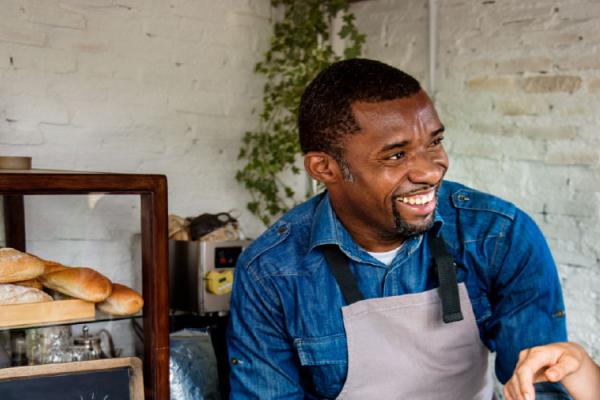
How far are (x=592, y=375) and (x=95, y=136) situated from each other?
1.66m

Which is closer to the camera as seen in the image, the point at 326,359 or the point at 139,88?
the point at 326,359

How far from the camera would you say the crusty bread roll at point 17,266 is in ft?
5.22

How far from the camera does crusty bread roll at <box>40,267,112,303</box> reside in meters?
1.66

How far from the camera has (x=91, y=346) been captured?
1.70 m

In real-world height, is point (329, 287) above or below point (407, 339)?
above

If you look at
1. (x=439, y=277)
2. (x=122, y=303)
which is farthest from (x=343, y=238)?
(x=122, y=303)

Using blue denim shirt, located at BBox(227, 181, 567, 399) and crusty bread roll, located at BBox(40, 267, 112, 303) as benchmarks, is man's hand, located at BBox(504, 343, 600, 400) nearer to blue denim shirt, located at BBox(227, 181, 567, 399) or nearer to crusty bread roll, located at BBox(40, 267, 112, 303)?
blue denim shirt, located at BBox(227, 181, 567, 399)

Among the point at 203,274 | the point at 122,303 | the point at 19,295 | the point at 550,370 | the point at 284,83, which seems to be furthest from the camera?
the point at 284,83

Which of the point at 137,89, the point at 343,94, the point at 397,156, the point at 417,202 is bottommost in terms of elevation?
the point at 417,202

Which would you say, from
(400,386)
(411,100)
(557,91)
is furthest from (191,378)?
Answer: (557,91)

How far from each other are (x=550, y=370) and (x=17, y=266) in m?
1.09

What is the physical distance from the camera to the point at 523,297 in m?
1.69

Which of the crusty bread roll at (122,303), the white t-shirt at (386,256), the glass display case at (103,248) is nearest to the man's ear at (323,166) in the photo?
the white t-shirt at (386,256)

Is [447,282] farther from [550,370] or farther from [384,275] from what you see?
[550,370]
